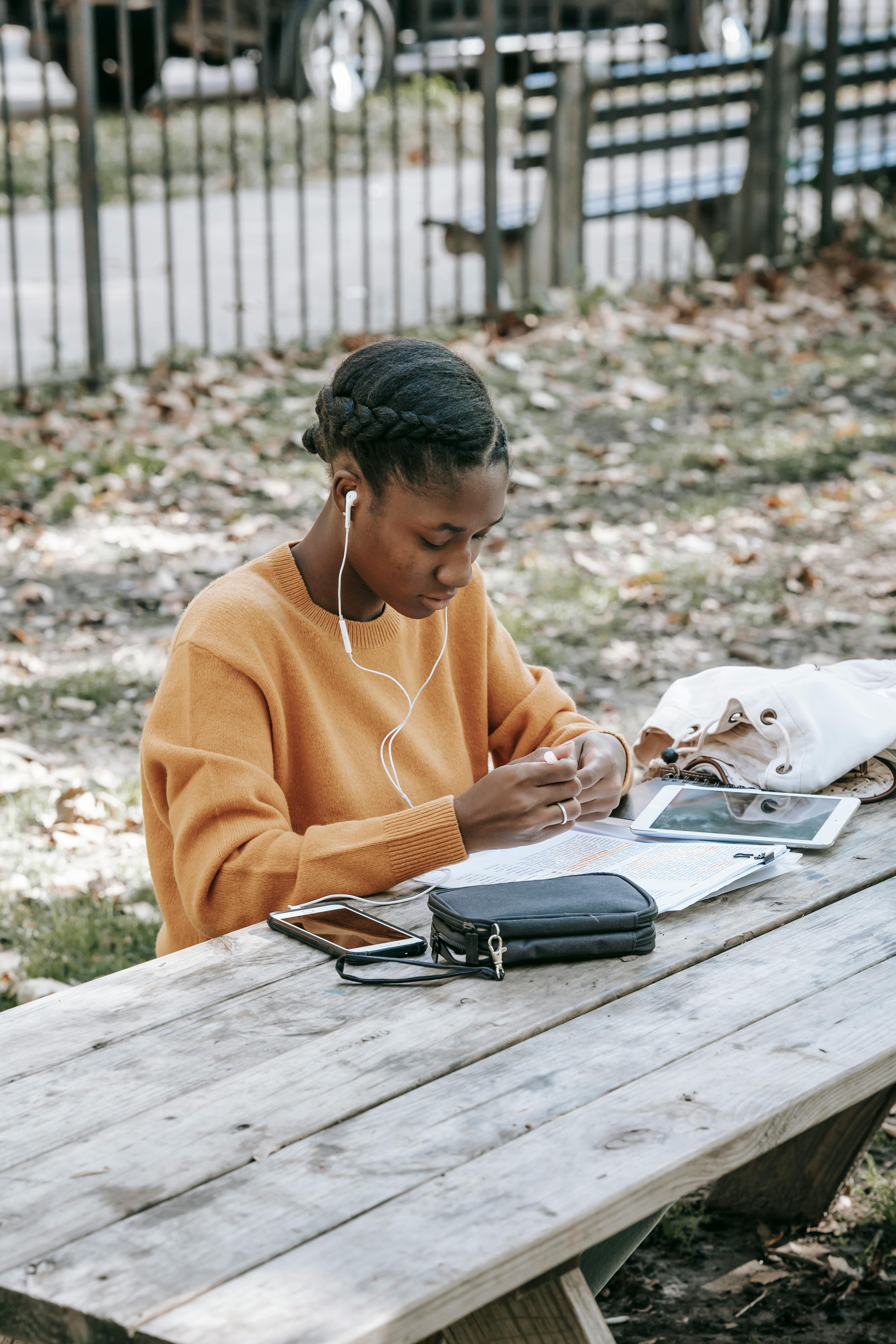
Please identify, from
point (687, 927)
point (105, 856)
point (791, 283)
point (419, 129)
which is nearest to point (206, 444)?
point (105, 856)

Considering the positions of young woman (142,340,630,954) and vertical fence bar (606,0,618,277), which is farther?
vertical fence bar (606,0,618,277)

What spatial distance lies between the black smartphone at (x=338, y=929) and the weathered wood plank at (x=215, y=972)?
0.05 feet

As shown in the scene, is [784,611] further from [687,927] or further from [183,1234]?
[183,1234]

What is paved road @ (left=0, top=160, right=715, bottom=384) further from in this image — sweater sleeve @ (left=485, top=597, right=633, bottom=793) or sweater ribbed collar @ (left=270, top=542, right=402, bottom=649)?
sweater ribbed collar @ (left=270, top=542, right=402, bottom=649)

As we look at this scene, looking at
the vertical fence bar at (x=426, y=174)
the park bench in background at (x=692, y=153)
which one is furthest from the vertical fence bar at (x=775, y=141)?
the vertical fence bar at (x=426, y=174)

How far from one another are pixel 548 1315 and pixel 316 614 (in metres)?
1.22

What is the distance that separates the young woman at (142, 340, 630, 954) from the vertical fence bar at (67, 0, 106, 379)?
5.24 meters

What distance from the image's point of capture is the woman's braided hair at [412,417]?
7.58 ft

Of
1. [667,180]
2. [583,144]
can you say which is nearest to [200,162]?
[583,144]

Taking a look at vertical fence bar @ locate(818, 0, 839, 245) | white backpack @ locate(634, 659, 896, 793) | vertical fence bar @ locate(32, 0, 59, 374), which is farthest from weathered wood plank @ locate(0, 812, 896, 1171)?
vertical fence bar @ locate(818, 0, 839, 245)

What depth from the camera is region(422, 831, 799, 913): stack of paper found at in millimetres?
2186

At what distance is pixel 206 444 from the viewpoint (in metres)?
7.02

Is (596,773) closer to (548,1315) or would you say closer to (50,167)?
(548,1315)

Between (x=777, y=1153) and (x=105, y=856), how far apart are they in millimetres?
1862
